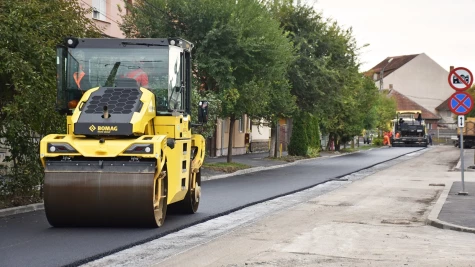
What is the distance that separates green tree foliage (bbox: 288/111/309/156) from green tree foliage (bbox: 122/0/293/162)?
49.0 ft

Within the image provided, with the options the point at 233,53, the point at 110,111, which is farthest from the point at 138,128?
the point at 233,53

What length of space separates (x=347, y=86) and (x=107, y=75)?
112 ft

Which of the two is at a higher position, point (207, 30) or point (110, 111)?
point (207, 30)

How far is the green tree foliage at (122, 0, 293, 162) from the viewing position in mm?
30172

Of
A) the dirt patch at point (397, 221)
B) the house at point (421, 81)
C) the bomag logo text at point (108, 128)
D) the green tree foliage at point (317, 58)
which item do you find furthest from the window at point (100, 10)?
the house at point (421, 81)

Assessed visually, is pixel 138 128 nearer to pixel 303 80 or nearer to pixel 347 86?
pixel 303 80

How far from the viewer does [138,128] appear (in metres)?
12.9

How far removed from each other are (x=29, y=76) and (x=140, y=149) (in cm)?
353

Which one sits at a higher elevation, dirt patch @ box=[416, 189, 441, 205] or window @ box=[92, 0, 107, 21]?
window @ box=[92, 0, 107, 21]

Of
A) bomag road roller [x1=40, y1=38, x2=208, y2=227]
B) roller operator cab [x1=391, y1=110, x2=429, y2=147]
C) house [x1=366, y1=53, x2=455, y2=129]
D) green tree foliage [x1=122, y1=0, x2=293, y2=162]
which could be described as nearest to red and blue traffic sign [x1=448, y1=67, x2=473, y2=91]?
bomag road roller [x1=40, y1=38, x2=208, y2=227]

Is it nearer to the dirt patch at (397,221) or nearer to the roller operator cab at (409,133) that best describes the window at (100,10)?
the dirt patch at (397,221)

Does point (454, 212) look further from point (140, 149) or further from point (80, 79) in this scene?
point (80, 79)

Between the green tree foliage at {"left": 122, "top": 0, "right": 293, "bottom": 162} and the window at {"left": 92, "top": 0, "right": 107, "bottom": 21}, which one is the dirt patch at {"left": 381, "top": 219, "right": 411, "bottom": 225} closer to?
the green tree foliage at {"left": 122, "top": 0, "right": 293, "bottom": 162}

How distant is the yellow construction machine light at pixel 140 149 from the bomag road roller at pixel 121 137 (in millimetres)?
15
